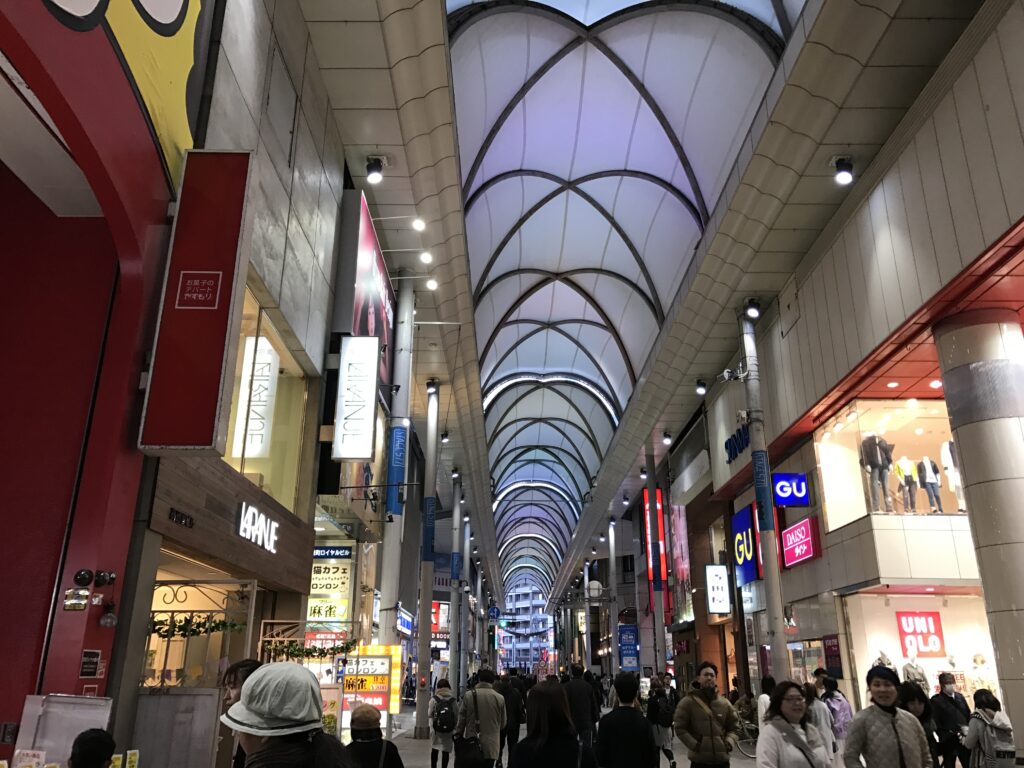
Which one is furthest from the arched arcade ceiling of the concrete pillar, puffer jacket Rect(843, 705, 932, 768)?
puffer jacket Rect(843, 705, 932, 768)

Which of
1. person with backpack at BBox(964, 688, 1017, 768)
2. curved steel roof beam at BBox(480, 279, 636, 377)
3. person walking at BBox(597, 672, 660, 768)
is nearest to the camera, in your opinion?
person walking at BBox(597, 672, 660, 768)

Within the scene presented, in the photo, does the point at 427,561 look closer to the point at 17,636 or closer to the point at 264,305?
the point at 264,305

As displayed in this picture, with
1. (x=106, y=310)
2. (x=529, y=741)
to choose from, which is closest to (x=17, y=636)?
(x=106, y=310)

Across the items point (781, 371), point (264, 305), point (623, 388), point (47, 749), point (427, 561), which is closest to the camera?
point (47, 749)

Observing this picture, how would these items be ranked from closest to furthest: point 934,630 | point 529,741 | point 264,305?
point 529,741 < point 264,305 < point 934,630

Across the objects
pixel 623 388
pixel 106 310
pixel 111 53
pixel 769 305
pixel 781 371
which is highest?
pixel 623 388

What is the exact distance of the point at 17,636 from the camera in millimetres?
4578

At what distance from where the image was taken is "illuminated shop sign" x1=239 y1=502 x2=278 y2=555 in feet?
24.3

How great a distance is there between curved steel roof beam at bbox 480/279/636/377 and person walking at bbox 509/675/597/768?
20701mm

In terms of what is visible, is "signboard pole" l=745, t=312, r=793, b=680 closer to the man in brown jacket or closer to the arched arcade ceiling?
the arched arcade ceiling

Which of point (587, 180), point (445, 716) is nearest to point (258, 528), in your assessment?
point (445, 716)

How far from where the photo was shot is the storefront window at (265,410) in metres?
8.00

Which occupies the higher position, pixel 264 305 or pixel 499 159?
pixel 499 159

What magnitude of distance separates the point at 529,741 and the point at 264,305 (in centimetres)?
593
